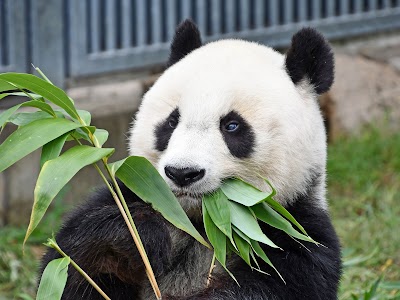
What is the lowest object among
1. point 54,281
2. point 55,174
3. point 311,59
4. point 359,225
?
point 359,225

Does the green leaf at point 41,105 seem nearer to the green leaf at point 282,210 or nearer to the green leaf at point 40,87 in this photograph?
the green leaf at point 40,87

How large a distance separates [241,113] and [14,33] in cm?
338

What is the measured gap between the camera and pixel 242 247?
127 inches

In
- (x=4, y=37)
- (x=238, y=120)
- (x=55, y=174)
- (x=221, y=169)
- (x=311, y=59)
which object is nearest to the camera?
(x=55, y=174)

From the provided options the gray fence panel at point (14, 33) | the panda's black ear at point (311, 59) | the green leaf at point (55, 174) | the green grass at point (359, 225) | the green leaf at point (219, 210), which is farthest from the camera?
the gray fence panel at point (14, 33)

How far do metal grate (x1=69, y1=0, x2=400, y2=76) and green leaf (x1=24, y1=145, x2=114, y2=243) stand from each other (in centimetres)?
362

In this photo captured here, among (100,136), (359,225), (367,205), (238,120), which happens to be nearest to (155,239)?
(100,136)

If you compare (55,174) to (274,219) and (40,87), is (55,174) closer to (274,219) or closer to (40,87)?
(40,87)

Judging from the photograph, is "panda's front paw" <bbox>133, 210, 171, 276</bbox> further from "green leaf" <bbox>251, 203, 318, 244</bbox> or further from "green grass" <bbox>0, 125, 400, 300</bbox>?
"green grass" <bbox>0, 125, 400, 300</bbox>

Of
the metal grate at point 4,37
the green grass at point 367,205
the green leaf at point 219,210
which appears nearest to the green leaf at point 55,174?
the green leaf at point 219,210

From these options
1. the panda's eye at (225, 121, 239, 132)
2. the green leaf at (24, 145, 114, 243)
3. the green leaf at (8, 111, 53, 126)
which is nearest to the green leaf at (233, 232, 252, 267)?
the panda's eye at (225, 121, 239, 132)

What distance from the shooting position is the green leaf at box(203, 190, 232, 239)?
125 inches

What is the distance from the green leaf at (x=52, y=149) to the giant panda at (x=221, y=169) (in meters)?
0.35

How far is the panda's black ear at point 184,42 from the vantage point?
3.87m
